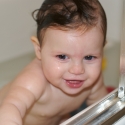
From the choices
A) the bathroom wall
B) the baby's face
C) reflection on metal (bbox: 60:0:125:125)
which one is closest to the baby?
the baby's face

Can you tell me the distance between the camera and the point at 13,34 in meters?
1.43

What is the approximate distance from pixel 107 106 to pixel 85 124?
0.09 metres

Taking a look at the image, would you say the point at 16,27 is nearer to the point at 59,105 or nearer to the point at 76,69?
the point at 59,105

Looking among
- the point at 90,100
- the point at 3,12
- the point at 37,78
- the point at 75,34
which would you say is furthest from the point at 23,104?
the point at 3,12

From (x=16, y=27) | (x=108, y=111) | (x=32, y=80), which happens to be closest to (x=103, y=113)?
(x=108, y=111)

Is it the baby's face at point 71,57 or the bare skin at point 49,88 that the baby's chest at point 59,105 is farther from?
the baby's face at point 71,57

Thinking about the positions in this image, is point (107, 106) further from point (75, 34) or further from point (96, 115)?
point (75, 34)

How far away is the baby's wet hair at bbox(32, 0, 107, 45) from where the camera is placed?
34.7 inches

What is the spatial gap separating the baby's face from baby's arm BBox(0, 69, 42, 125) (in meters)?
0.06

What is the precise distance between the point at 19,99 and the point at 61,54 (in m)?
0.17

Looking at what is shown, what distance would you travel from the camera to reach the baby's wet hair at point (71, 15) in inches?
34.7

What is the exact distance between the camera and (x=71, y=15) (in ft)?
2.88

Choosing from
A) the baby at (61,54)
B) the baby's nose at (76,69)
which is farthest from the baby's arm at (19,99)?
the baby's nose at (76,69)

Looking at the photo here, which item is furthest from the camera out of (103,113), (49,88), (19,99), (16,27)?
(16,27)
